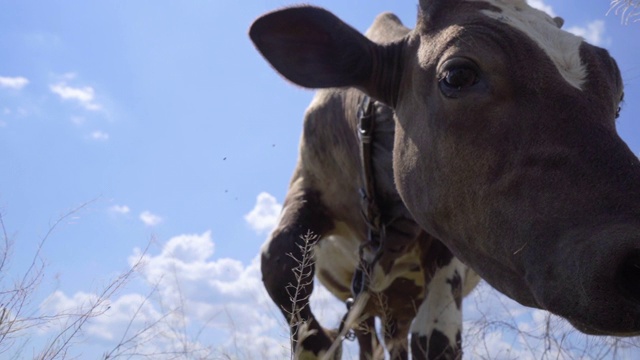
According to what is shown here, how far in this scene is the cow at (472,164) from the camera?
2.57m

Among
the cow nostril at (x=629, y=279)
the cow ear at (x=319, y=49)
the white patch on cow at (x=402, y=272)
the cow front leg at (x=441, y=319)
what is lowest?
the cow nostril at (x=629, y=279)

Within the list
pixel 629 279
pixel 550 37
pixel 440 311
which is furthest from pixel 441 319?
pixel 629 279

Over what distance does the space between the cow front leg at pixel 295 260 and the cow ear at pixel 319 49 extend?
0.97 metres

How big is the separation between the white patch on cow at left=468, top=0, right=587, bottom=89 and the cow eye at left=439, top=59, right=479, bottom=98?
0.27 metres

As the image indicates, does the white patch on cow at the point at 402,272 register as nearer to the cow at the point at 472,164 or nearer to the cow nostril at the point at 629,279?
the cow at the point at 472,164

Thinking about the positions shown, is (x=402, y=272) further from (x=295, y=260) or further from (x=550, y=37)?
(x=550, y=37)

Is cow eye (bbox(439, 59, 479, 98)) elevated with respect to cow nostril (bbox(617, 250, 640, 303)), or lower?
elevated

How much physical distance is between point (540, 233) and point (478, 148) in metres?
0.53

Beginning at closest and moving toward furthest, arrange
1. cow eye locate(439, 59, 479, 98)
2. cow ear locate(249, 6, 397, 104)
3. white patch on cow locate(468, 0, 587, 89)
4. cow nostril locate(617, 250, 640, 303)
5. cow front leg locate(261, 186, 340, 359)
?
cow nostril locate(617, 250, 640, 303) → white patch on cow locate(468, 0, 587, 89) → cow eye locate(439, 59, 479, 98) → cow ear locate(249, 6, 397, 104) → cow front leg locate(261, 186, 340, 359)

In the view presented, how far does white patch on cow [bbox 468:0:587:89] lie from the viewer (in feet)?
10.3

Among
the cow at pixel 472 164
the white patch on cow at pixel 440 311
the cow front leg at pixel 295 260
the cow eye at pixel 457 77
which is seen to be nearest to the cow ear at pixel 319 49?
the cow at pixel 472 164

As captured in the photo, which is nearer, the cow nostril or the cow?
the cow nostril

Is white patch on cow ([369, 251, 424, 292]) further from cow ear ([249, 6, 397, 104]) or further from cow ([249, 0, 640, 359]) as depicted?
cow ear ([249, 6, 397, 104])

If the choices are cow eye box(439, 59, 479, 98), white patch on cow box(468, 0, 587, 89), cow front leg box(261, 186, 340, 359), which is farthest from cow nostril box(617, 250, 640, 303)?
cow front leg box(261, 186, 340, 359)
